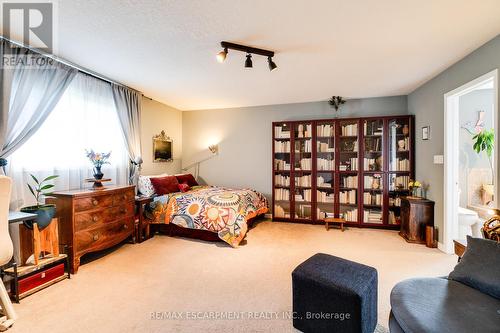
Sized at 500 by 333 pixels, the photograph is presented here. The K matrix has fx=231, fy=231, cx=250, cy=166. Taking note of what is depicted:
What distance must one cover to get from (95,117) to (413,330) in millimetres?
4150

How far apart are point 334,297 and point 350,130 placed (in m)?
3.66

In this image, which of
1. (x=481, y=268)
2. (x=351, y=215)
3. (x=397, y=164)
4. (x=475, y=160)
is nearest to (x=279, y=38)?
(x=481, y=268)

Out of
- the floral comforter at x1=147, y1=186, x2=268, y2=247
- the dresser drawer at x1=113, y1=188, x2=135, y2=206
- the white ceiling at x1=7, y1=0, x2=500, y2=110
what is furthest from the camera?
the floral comforter at x1=147, y1=186, x2=268, y2=247

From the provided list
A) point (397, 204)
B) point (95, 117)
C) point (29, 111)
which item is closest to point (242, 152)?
point (95, 117)

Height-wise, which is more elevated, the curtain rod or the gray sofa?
the curtain rod

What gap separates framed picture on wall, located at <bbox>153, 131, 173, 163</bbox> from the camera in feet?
15.6

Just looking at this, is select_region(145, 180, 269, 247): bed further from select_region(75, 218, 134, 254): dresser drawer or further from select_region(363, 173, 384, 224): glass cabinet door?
select_region(363, 173, 384, 224): glass cabinet door

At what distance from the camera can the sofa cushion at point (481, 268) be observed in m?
1.42

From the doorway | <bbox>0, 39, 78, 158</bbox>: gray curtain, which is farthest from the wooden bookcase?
<bbox>0, 39, 78, 158</bbox>: gray curtain

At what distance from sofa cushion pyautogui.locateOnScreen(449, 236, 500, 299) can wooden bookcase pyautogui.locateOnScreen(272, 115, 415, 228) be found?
287 centimetres

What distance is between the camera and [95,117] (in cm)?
343

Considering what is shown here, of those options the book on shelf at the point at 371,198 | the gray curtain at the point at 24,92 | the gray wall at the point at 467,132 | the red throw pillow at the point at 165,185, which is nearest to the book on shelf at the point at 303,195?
the book on shelf at the point at 371,198

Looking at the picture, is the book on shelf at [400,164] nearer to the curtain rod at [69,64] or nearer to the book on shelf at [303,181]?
the book on shelf at [303,181]

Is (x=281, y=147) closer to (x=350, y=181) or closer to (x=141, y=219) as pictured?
(x=350, y=181)
